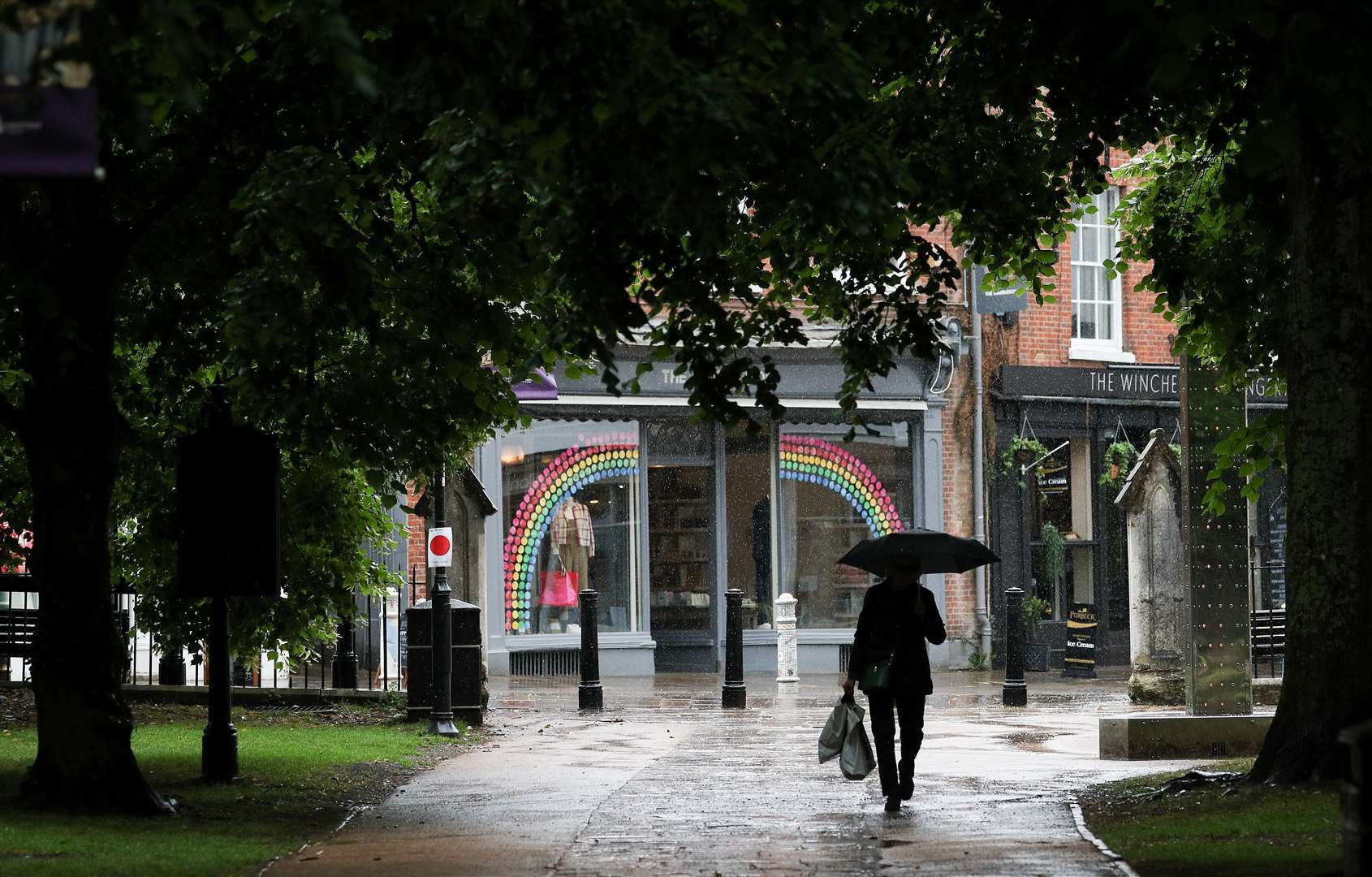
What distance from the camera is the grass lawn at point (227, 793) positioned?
29.9 ft

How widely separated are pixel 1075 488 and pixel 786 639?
753 centimetres

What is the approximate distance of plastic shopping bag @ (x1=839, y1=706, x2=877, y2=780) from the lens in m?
11.2

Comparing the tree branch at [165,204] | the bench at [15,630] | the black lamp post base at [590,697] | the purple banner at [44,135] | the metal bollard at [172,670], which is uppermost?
the tree branch at [165,204]

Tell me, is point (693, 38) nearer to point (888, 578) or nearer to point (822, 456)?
point (888, 578)

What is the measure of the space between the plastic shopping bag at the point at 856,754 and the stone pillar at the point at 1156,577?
31.5ft

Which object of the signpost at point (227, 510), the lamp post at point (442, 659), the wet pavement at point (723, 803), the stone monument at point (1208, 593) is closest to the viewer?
the wet pavement at point (723, 803)

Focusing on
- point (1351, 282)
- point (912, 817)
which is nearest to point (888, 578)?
point (912, 817)

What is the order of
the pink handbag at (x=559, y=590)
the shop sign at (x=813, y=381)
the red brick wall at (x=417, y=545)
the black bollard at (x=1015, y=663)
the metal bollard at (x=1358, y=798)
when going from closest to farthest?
the metal bollard at (x=1358, y=798) < the black bollard at (x=1015, y=663) < the red brick wall at (x=417, y=545) < the pink handbag at (x=559, y=590) < the shop sign at (x=813, y=381)

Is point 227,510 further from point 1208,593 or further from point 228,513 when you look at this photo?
point 1208,593

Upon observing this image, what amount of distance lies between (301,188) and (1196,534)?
307 inches

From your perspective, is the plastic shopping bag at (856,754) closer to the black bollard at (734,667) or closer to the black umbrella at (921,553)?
the black umbrella at (921,553)

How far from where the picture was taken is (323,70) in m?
10.7

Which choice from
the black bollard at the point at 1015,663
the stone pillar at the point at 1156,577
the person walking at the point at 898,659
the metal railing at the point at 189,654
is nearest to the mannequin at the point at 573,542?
the metal railing at the point at 189,654

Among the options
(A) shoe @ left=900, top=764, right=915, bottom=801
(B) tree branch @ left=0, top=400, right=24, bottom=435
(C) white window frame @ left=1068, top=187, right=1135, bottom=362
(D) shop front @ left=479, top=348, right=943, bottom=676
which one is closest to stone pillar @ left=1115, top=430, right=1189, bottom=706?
(D) shop front @ left=479, top=348, right=943, bottom=676
